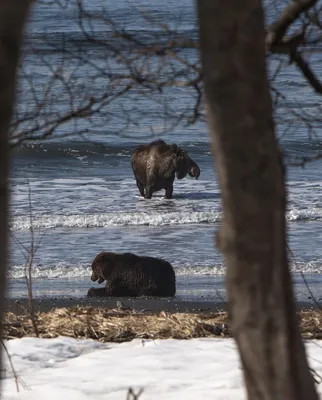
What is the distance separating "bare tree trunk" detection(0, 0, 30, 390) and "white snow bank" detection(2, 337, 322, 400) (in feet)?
8.21

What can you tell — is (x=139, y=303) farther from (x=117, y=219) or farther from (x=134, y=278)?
(x=117, y=219)

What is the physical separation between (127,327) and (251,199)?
3160 mm

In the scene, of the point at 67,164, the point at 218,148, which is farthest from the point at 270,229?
the point at 67,164

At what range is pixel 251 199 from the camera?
102 inches

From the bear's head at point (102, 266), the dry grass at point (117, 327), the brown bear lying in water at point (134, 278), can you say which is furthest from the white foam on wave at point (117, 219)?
the dry grass at point (117, 327)

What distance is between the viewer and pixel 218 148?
260cm

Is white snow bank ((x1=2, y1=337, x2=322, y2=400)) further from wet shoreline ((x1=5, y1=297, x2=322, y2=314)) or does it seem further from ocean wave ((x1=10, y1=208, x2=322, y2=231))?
ocean wave ((x1=10, y1=208, x2=322, y2=231))

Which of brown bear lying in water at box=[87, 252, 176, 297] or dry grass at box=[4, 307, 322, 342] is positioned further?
brown bear lying in water at box=[87, 252, 176, 297]

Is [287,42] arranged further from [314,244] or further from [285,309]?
[314,244]

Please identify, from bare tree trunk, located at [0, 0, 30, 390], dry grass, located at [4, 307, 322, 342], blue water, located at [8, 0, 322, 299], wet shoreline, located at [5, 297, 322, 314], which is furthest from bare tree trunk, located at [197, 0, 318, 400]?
wet shoreline, located at [5, 297, 322, 314]

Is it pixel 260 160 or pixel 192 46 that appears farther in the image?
pixel 192 46

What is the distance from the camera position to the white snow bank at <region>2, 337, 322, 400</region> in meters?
4.34

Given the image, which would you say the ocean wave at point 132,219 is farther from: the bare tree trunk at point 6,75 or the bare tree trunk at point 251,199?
the bare tree trunk at point 6,75

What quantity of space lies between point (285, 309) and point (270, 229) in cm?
24
